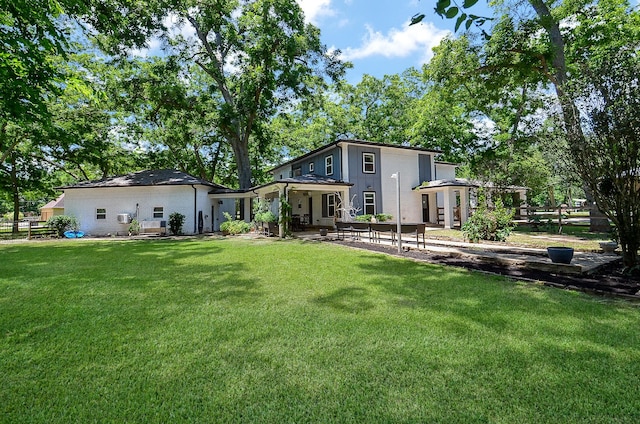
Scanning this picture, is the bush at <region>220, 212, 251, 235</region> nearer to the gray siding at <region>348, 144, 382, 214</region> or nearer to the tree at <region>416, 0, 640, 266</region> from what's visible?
the gray siding at <region>348, 144, 382, 214</region>

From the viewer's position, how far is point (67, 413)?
2273mm

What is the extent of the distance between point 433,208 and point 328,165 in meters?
8.29

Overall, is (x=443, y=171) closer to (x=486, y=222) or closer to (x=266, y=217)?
(x=486, y=222)

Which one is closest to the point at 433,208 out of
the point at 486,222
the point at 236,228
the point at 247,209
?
the point at 486,222

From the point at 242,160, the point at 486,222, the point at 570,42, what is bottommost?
the point at 486,222

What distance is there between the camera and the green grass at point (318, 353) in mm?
2307

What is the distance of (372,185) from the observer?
19438 mm

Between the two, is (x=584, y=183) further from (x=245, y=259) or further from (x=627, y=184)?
(x=245, y=259)

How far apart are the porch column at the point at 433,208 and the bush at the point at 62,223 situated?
2375cm

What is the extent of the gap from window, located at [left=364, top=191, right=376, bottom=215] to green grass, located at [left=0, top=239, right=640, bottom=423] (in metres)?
13.4

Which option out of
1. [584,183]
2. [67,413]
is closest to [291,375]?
[67,413]

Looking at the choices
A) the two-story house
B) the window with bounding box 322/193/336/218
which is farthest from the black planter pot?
the window with bounding box 322/193/336/218

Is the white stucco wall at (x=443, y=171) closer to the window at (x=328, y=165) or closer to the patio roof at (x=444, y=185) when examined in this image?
the patio roof at (x=444, y=185)

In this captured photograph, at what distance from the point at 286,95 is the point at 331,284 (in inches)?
794
